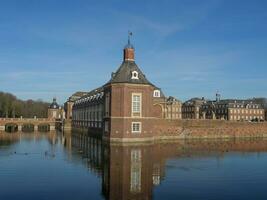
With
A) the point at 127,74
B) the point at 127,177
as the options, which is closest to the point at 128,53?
the point at 127,74

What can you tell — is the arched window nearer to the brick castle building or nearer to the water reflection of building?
the brick castle building

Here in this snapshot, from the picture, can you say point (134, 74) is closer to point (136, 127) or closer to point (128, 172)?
point (136, 127)

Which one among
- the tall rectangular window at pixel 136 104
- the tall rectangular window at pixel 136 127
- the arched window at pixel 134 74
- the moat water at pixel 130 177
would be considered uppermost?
the arched window at pixel 134 74

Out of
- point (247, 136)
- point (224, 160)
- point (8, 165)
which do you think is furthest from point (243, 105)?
point (8, 165)

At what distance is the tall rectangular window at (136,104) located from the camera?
4347 centimetres

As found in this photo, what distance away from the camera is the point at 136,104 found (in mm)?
43688

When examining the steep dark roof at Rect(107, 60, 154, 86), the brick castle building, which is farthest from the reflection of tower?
the steep dark roof at Rect(107, 60, 154, 86)

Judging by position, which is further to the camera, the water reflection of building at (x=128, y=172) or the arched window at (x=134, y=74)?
the arched window at (x=134, y=74)

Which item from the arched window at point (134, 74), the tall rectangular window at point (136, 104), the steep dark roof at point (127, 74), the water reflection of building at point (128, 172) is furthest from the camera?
the arched window at point (134, 74)

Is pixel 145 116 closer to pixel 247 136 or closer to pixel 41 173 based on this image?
pixel 41 173

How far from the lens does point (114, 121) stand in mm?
42688

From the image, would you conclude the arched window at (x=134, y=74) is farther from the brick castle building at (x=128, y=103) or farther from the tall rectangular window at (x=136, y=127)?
the tall rectangular window at (x=136, y=127)

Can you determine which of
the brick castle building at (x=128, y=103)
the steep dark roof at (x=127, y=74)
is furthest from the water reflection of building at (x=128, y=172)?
the steep dark roof at (x=127, y=74)

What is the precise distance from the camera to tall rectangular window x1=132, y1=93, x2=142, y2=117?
43.5 metres
